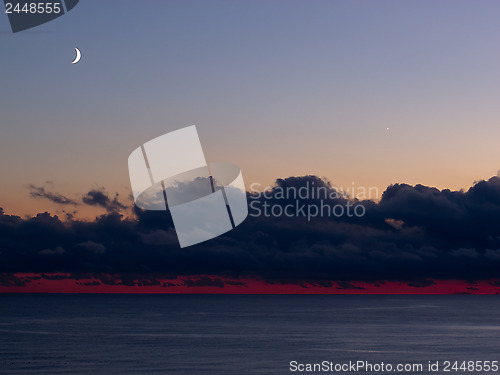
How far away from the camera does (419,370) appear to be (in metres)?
88.1

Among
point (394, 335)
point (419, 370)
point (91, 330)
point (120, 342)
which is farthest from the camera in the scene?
point (91, 330)

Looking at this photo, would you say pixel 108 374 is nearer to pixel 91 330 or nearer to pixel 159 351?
pixel 159 351

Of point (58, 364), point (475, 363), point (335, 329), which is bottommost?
point (335, 329)

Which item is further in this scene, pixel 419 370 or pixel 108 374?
pixel 419 370

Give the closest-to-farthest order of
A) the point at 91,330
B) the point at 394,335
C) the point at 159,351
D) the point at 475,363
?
the point at 475,363 < the point at 159,351 < the point at 394,335 < the point at 91,330

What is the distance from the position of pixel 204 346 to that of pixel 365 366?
3437 cm

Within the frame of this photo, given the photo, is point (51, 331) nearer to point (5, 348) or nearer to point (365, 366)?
point (5, 348)

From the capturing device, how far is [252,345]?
12012 centimetres

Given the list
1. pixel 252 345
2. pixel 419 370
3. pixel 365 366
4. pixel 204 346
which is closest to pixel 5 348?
pixel 204 346

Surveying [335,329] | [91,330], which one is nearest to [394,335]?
[335,329]

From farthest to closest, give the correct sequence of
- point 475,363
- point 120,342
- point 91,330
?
point 91,330, point 120,342, point 475,363

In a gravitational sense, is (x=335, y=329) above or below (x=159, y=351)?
below

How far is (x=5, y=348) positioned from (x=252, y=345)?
4511cm

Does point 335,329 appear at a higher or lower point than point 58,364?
lower
